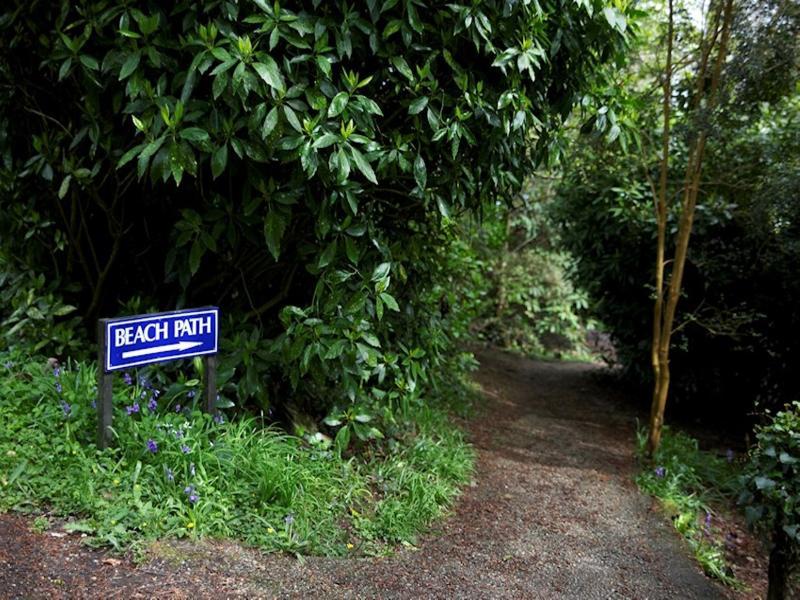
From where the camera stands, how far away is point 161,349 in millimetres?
3635

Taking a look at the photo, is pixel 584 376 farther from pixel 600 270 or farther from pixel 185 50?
pixel 185 50

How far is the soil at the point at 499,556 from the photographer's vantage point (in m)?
2.93

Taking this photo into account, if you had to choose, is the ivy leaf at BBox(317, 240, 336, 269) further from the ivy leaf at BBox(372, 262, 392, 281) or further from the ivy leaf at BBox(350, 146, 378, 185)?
the ivy leaf at BBox(350, 146, 378, 185)

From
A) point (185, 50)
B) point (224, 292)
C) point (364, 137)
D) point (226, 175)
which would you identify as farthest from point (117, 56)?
point (224, 292)

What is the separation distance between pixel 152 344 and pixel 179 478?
670 millimetres

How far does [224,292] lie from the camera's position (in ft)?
14.7

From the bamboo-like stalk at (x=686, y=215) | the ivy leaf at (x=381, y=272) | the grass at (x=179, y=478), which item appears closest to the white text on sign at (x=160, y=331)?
the grass at (x=179, y=478)

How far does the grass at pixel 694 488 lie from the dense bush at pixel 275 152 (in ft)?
6.57

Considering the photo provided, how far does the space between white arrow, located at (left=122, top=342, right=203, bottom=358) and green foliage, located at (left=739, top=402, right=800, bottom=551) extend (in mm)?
3048

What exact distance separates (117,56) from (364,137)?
121 centimetres

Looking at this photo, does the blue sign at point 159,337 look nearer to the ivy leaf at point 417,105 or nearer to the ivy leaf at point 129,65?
the ivy leaf at point 129,65

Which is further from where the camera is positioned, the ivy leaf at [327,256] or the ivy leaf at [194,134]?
the ivy leaf at [327,256]

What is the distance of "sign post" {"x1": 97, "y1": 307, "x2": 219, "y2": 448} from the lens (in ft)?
11.3

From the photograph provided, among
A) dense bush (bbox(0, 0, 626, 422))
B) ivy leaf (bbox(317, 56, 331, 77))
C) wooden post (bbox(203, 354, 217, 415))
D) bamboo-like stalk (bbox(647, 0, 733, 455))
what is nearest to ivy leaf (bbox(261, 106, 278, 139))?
dense bush (bbox(0, 0, 626, 422))
